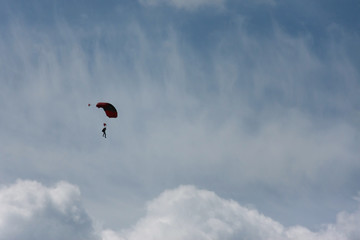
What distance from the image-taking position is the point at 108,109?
266 ft

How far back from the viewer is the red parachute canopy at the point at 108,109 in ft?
262

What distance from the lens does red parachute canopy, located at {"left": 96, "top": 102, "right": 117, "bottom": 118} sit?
80.0 meters

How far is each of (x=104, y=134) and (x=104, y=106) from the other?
6.43 metres

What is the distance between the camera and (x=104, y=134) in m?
79.9

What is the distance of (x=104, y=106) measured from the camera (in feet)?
264

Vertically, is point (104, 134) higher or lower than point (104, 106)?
lower
